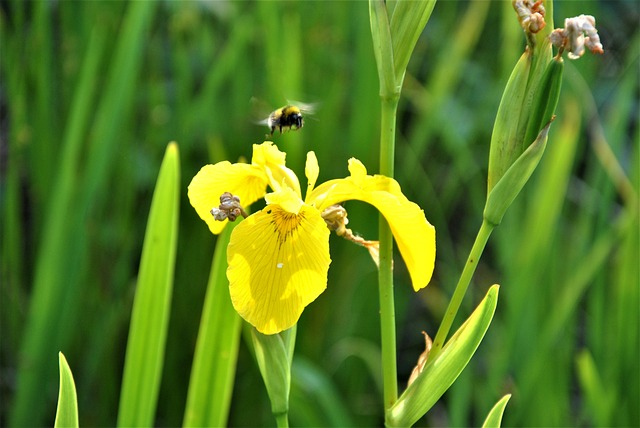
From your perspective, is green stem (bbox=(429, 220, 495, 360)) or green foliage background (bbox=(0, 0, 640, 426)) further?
green foliage background (bbox=(0, 0, 640, 426))

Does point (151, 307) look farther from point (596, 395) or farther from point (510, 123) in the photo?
point (596, 395)

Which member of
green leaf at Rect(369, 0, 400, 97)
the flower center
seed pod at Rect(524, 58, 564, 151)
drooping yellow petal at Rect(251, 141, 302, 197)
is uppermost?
Result: green leaf at Rect(369, 0, 400, 97)

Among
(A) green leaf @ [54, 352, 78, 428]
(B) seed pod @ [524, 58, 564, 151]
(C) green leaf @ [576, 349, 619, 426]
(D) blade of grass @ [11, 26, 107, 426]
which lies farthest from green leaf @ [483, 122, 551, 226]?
(D) blade of grass @ [11, 26, 107, 426]

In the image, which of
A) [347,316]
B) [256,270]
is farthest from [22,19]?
[256,270]

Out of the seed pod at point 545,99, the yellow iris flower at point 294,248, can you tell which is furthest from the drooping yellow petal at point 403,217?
the seed pod at point 545,99

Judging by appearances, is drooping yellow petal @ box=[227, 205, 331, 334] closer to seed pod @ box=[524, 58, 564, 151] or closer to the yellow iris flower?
the yellow iris flower

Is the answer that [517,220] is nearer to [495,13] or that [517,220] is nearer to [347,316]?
[347,316]
